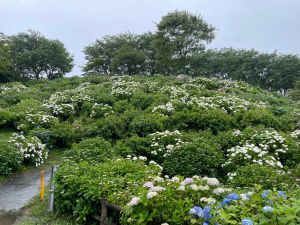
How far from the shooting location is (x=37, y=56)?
34.7 meters

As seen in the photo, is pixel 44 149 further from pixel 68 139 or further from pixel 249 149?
pixel 249 149

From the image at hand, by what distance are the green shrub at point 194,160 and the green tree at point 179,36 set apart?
18.8 m

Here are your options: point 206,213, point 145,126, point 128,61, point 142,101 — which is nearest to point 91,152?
point 145,126

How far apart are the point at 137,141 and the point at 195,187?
6.75m

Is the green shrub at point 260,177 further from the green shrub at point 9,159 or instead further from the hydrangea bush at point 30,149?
the hydrangea bush at point 30,149

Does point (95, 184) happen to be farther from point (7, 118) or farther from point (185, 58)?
point (185, 58)

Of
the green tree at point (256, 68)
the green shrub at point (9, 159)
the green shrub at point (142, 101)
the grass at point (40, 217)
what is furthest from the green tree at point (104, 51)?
the grass at point (40, 217)

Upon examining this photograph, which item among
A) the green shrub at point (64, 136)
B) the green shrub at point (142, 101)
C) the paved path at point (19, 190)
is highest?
the green shrub at point (142, 101)

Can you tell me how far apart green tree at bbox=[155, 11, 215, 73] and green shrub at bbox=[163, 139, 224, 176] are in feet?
61.8

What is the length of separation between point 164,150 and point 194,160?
1536 millimetres

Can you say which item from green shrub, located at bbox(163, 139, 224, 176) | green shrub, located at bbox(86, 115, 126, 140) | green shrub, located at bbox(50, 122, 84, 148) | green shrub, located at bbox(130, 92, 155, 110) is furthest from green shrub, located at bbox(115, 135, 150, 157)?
green shrub, located at bbox(130, 92, 155, 110)

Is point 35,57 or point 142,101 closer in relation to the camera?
point 142,101

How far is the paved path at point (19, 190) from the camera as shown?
29.0 ft

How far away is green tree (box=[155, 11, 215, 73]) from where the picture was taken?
92.2 feet
